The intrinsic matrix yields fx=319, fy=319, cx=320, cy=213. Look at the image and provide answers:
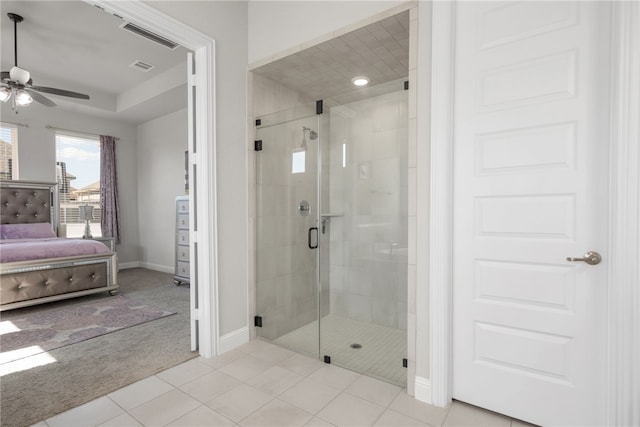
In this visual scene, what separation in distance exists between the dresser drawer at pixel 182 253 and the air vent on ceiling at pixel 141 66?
2.51 metres

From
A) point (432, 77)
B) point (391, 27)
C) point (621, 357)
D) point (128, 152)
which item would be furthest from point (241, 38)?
point (128, 152)

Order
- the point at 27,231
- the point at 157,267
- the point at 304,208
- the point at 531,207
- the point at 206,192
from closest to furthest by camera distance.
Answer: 1. the point at 531,207
2. the point at 206,192
3. the point at 304,208
4. the point at 27,231
5. the point at 157,267

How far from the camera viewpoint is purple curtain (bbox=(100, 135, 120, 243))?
5695 mm

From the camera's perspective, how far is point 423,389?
191 cm

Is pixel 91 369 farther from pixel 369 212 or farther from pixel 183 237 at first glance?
pixel 183 237

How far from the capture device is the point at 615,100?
4.72 ft

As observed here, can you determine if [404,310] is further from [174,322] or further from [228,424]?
[174,322]

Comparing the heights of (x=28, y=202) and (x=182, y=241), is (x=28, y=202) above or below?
above

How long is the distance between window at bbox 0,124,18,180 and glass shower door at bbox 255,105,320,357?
4522 mm

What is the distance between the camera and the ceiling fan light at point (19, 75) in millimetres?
3143

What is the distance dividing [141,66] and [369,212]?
3670mm

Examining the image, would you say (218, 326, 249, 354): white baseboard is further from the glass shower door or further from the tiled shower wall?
the tiled shower wall

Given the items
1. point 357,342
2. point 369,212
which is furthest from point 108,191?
point 357,342

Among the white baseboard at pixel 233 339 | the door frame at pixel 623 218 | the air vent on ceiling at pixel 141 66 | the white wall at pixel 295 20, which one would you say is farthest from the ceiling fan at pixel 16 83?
the door frame at pixel 623 218
